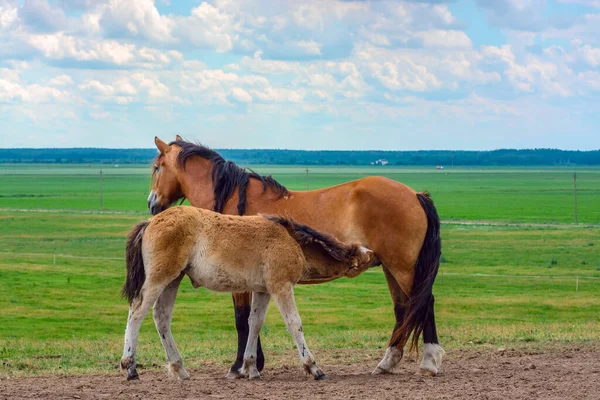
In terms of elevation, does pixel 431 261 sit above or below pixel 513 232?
above

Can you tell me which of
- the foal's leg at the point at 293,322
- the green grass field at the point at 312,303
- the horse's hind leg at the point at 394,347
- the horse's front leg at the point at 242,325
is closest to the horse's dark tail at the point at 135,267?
the horse's front leg at the point at 242,325

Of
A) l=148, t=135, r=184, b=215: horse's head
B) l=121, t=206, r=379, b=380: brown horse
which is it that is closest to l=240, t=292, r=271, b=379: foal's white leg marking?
l=121, t=206, r=379, b=380: brown horse

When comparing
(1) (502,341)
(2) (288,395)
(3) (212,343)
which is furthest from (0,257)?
(2) (288,395)

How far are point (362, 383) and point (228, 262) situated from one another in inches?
76.4

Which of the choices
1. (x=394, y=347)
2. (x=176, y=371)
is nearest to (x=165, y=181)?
(x=176, y=371)

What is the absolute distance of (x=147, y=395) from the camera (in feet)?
26.9

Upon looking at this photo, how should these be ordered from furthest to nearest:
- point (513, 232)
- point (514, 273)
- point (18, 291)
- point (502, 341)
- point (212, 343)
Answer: point (513, 232), point (514, 273), point (18, 291), point (212, 343), point (502, 341)

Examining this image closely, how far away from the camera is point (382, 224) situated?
32.7 feet

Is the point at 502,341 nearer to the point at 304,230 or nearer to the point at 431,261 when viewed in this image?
the point at 431,261

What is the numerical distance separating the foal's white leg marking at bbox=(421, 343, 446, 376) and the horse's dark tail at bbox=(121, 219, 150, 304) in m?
3.33

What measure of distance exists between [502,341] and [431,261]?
11.4 ft

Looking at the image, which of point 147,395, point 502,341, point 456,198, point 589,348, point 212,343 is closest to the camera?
point 147,395

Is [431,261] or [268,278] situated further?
[431,261]

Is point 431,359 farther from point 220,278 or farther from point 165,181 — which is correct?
point 165,181
